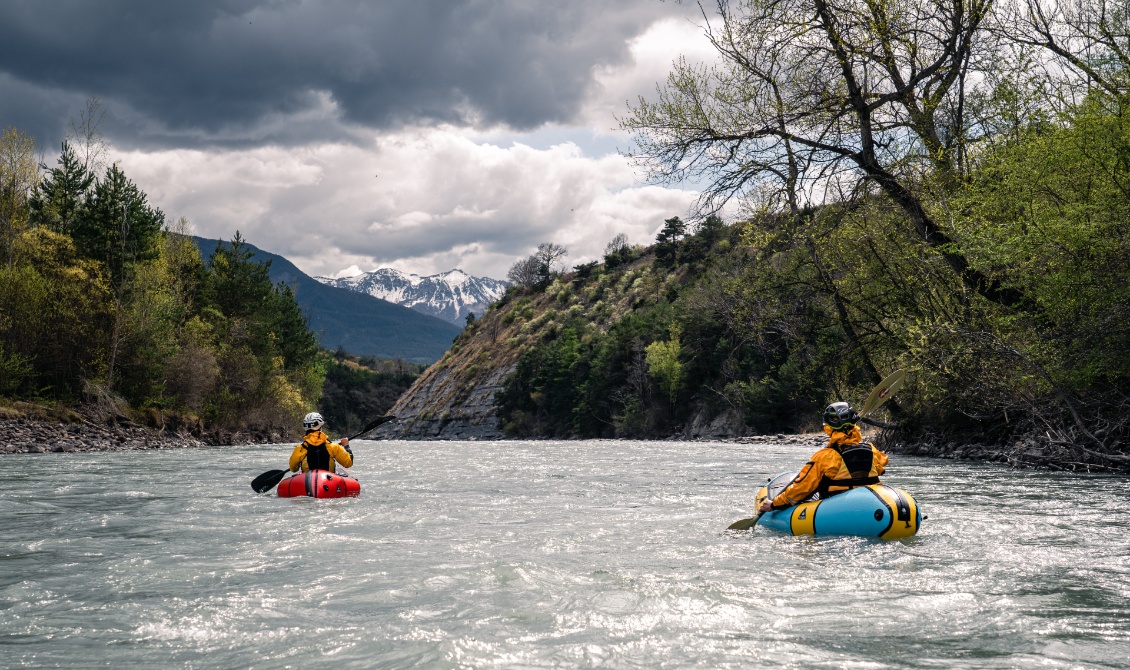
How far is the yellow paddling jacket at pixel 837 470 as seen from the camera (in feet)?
28.9

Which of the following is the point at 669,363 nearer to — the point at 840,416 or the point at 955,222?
the point at 955,222

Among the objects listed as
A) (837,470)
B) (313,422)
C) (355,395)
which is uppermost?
(355,395)

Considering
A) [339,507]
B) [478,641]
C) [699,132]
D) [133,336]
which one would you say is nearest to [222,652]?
[478,641]

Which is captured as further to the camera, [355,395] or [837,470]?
[355,395]

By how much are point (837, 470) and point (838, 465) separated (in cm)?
6

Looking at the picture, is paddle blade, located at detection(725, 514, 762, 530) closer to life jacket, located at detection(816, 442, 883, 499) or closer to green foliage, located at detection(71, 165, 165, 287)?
life jacket, located at detection(816, 442, 883, 499)

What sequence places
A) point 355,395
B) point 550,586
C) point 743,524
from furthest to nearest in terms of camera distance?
point 355,395 → point 743,524 → point 550,586

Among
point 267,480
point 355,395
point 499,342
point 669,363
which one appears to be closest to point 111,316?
point 267,480

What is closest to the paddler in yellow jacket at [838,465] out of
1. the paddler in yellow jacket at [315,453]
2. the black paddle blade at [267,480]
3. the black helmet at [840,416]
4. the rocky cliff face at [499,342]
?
the black helmet at [840,416]

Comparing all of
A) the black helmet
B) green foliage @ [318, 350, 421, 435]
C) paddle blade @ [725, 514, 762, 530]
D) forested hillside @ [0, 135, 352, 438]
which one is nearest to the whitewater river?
paddle blade @ [725, 514, 762, 530]

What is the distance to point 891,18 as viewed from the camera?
1484 centimetres

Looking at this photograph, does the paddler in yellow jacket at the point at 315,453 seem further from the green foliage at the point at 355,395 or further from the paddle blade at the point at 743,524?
the green foliage at the point at 355,395

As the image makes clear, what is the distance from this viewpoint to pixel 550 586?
251 inches

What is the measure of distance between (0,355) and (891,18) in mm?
30241
